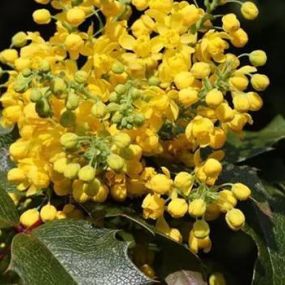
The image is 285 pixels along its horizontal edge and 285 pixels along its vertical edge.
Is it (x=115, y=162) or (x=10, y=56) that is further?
(x=10, y=56)

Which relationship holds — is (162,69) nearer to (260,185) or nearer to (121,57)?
(121,57)

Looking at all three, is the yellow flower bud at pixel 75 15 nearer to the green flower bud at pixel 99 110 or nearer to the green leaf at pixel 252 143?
the green flower bud at pixel 99 110

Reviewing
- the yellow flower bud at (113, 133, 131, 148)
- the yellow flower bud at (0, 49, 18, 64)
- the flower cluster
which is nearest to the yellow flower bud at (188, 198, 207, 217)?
the flower cluster

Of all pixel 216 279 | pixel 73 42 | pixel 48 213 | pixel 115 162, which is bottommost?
pixel 216 279

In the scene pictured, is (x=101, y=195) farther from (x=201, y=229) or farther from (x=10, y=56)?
(x=10, y=56)

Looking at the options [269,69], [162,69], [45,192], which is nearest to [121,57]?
[162,69]

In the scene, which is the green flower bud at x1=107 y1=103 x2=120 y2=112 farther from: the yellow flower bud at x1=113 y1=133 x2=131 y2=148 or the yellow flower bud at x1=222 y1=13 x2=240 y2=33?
the yellow flower bud at x1=222 y1=13 x2=240 y2=33

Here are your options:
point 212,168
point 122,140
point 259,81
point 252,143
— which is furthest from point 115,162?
point 252,143
